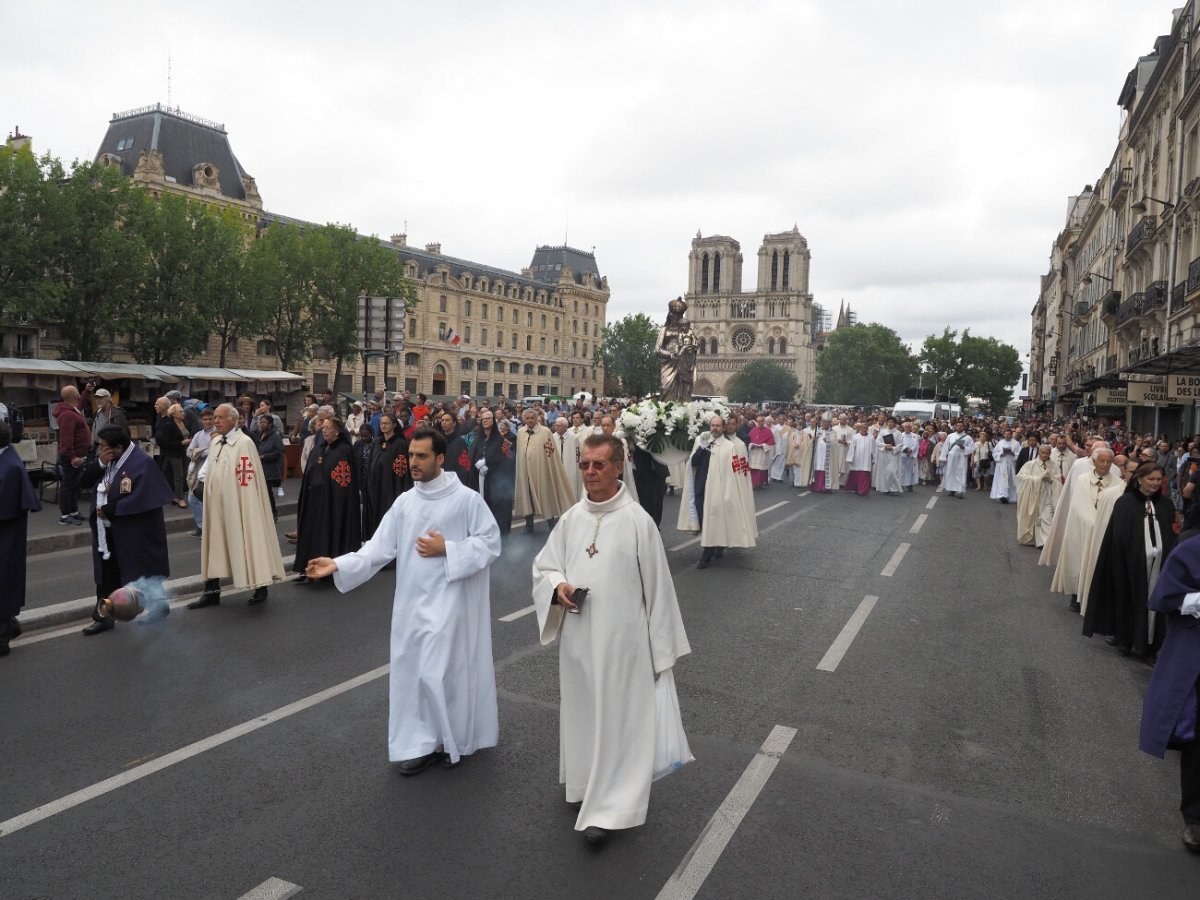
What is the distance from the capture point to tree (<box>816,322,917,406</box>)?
4584 inches

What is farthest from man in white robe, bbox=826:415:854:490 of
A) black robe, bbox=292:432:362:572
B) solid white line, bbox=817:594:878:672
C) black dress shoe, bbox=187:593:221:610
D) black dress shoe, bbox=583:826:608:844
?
black dress shoe, bbox=583:826:608:844

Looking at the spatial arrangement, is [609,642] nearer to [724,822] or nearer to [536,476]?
[724,822]

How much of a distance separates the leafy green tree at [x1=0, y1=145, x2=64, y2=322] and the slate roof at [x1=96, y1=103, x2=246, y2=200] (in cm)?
2197

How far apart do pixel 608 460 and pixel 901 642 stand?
470 cm

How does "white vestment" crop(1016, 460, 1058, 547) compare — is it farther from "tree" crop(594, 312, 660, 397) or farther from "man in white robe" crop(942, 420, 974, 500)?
A: "tree" crop(594, 312, 660, 397)

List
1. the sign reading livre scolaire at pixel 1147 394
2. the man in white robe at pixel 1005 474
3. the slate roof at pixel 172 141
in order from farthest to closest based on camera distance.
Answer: the slate roof at pixel 172 141 < the man in white robe at pixel 1005 474 < the sign reading livre scolaire at pixel 1147 394

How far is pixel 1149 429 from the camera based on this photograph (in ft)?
106

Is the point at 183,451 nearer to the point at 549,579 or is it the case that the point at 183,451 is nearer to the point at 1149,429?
the point at 549,579

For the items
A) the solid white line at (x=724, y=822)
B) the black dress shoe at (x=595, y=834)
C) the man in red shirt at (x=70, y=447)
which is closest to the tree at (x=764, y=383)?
the man in red shirt at (x=70, y=447)

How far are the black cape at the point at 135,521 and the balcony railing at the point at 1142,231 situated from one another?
110ft

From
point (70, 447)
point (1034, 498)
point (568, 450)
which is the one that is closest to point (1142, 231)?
point (1034, 498)

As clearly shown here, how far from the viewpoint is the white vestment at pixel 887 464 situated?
21656mm

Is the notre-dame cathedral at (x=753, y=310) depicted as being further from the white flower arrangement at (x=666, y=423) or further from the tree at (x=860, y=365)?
the white flower arrangement at (x=666, y=423)

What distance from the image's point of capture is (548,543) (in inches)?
172
